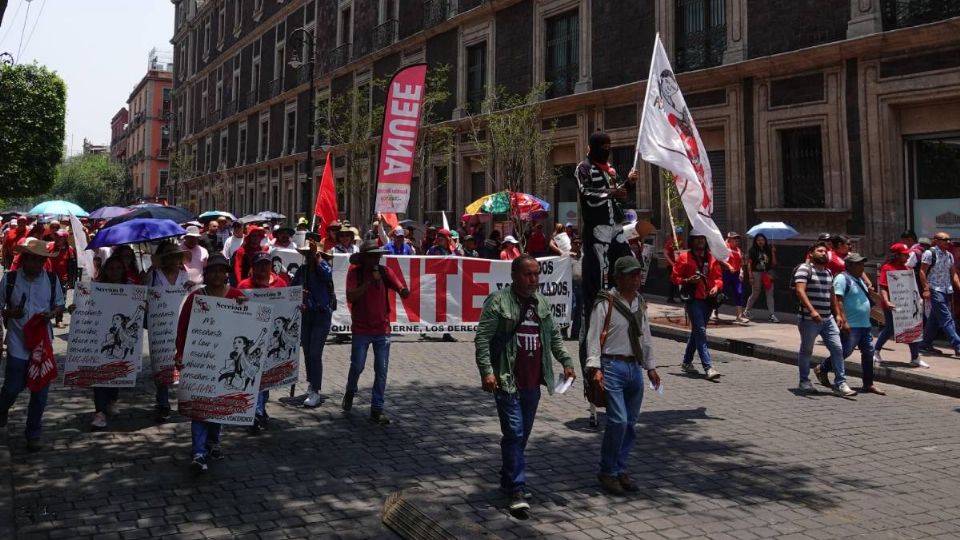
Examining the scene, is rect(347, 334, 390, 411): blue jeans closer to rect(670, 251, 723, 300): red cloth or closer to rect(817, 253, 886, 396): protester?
rect(670, 251, 723, 300): red cloth

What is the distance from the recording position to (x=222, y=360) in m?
5.22

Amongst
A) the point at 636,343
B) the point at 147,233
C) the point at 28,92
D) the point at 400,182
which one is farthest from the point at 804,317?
the point at 28,92

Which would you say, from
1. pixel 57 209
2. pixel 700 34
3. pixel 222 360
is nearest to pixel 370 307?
pixel 222 360

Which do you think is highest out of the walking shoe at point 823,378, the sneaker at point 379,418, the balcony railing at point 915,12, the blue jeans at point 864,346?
the balcony railing at point 915,12

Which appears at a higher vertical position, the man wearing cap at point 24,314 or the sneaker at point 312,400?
the man wearing cap at point 24,314

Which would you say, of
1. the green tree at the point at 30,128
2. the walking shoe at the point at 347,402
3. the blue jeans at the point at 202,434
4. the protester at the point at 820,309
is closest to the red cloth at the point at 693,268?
the protester at the point at 820,309

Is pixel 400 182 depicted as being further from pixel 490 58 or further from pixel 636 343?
pixel 490 58

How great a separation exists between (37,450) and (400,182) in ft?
22.6

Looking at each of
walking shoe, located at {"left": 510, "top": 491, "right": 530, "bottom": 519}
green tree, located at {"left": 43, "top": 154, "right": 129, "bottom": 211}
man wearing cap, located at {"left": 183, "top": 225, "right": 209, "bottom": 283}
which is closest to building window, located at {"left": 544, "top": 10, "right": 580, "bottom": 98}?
man wearing cap, located at {"left": 183, "top": 225, "right": 209, "bottom": 283}

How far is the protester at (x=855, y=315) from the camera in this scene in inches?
329

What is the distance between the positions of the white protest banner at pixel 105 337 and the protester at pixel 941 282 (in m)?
10.0

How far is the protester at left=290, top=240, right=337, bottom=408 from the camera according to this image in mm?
7172

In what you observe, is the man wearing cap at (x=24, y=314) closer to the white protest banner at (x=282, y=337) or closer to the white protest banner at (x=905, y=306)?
the white protest banner at (x=282, y=337)

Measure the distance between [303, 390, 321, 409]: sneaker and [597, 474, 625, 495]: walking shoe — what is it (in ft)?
10.8
